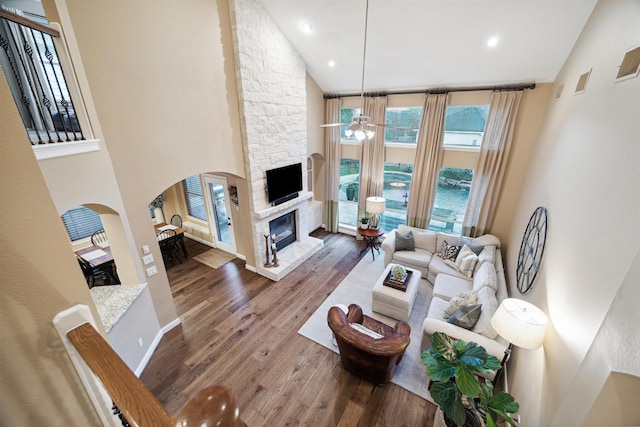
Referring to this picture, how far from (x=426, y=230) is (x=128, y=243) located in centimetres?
558

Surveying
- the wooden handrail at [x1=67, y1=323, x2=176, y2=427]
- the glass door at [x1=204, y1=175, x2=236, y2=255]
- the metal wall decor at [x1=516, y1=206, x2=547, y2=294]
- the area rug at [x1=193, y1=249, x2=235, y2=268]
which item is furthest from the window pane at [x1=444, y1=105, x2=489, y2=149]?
the wooden handrail at [x1=67, y1=323, x2=176, y2=427]

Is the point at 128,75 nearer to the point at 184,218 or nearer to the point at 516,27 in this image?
the point at 184,218

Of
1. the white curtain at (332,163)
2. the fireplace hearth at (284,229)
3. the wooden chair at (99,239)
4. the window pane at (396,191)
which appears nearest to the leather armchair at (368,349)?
the fireplace hearth at (284,229)

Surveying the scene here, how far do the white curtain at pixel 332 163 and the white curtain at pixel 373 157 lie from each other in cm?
72

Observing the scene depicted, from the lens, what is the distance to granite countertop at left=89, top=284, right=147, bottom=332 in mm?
2921

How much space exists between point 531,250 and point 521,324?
1.49m

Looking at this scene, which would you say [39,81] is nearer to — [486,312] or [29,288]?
[29,288]

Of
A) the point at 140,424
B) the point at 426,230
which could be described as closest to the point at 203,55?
the point at 140,424

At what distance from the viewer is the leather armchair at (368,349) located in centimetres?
293

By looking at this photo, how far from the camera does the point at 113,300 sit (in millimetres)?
3174

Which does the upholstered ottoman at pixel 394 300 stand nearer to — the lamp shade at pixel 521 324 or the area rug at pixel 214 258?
the lamp shade at pixel 521 324

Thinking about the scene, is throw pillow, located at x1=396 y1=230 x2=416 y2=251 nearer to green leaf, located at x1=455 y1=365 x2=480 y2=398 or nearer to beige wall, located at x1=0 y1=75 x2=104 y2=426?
green leaf, located at x1=455 y1=365 x2=480 y2=398

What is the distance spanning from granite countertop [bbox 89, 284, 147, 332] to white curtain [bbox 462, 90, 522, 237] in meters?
6.13

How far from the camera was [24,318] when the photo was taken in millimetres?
847
